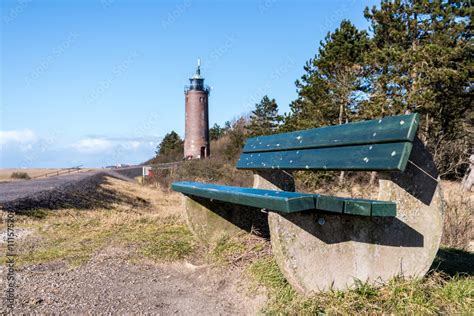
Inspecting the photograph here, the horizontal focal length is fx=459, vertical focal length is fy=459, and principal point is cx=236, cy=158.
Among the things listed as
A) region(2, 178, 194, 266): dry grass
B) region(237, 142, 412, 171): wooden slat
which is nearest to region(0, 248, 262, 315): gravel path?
region(2, 178, 194, 266): dry grass

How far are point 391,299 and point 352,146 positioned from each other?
104 centimetres

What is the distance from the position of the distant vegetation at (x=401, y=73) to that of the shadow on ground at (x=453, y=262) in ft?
26.1

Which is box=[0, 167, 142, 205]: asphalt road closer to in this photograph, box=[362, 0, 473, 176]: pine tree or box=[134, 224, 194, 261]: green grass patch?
box=[134, 224, 194, 261]: green grass patch

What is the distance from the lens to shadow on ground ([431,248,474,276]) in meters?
3.77

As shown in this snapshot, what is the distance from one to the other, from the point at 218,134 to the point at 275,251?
5635 centimetres

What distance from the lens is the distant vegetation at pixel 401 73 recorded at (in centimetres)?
1573

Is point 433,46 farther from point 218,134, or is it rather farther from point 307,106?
point 218,134

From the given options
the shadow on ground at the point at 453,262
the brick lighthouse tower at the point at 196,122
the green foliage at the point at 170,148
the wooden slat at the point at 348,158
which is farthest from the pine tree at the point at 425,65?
the green foliage at the point at 170,148

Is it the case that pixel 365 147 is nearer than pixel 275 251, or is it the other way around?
pixel 275 251

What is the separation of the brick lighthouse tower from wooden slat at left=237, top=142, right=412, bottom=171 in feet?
123

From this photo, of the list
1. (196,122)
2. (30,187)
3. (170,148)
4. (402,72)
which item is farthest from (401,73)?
(170,148)

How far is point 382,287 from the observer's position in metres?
3.03

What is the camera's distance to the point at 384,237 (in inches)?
122

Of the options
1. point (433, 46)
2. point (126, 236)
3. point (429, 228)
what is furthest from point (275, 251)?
point (433, 46)
